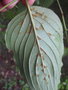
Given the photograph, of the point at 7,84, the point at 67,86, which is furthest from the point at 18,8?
the point at 7,84

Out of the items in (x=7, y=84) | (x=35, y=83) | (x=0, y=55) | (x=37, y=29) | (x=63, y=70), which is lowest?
(x=63, y=70)

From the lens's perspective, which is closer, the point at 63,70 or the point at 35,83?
the point at 35,83

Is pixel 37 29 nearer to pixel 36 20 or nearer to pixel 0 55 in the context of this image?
pixel 36 20

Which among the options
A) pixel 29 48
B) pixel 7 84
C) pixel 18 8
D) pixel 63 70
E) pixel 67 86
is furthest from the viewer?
pixel 63 70

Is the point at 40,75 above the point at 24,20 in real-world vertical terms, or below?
below

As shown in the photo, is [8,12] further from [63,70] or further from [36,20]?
[63,70]

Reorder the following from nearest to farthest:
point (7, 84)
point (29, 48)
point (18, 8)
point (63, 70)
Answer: point (29, 48), point (18, 8), point (7, 84), point (63, 70)

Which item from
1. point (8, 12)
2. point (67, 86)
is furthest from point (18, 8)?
point (67, 86)
